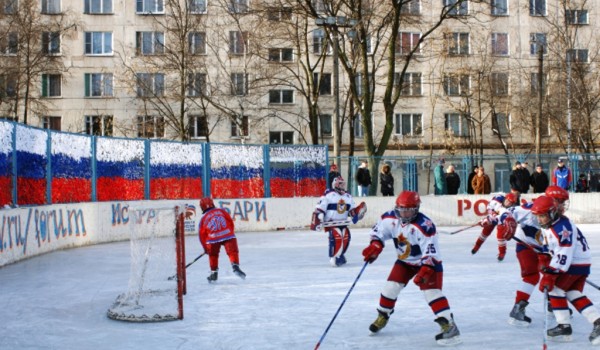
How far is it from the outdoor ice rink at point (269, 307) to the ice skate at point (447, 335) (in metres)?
0.08

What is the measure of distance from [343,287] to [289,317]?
2350mm

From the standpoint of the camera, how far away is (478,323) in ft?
25.3

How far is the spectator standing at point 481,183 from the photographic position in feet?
73.7

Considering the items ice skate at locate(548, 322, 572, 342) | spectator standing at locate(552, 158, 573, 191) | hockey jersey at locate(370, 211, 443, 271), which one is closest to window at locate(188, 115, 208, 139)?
spectator standing at locate(552, 158, 573, 191)

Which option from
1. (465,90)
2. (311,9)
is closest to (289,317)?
(311,9)

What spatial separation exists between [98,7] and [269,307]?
35.0 meters

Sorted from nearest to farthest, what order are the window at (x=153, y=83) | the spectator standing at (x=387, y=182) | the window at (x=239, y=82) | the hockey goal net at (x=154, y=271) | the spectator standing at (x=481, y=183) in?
the hockey goal net at (x=154, y=271) < the spectator standing at (x=387, y=182) < the spectator standing at (x=481, y=183) < the window at (x=239, y=82) < the window at (x=153, y=83)

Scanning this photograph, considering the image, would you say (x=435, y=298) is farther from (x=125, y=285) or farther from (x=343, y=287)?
(x=125, y=285)

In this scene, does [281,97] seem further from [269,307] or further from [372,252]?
[372,252]

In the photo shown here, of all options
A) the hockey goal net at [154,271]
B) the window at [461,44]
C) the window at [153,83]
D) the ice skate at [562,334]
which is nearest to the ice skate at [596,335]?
the ice skate at [562,334]

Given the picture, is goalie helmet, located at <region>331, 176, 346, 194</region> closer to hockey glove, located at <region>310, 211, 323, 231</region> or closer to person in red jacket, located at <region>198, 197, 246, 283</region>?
hockey glove, located at <region>310, 211, 323, 231</region>

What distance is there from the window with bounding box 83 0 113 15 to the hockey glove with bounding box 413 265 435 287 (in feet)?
120

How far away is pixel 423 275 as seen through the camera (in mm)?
6773

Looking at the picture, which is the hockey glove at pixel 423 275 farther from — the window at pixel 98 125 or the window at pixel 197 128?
the window at pixel 197 128
